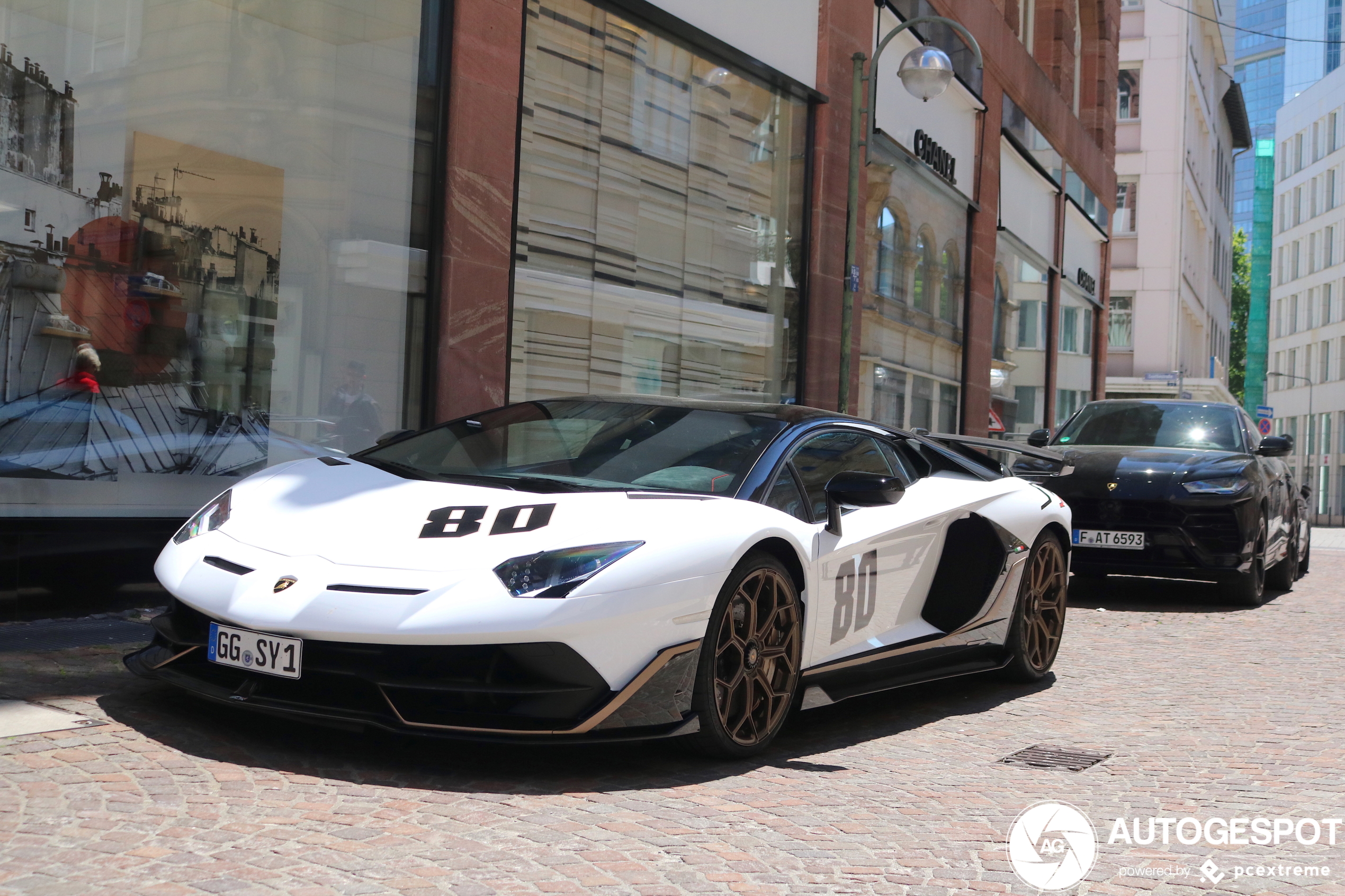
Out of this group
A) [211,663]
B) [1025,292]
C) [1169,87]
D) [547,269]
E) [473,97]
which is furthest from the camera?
[1169,87]

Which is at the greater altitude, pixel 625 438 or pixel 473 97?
pixel 473 97

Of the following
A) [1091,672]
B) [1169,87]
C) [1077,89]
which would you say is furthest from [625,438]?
[1169,87]

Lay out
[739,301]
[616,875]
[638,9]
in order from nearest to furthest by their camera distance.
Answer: [616,875] < [638,9] < [739,301]

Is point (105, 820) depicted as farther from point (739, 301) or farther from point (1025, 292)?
point (1025, 292)

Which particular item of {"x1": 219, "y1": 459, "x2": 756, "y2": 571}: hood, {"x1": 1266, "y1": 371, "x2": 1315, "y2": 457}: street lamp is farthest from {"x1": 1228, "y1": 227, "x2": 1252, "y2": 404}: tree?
{"x1": 219, "y1": 459, "x2": 756, "y2": 571}: hood

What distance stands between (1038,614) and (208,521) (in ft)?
13.0

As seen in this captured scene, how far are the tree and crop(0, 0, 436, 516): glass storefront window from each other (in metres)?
89.5

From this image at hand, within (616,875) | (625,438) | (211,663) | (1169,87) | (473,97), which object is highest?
(1169,87)

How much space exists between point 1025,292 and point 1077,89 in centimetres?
737

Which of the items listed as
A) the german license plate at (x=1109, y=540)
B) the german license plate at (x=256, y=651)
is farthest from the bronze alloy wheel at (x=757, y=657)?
the german license plate at (x=1109, y=540)

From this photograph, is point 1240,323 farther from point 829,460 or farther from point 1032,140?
point 829,460

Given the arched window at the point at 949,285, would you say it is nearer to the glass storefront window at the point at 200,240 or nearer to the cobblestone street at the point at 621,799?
the glass storefront window at the point at 200,240

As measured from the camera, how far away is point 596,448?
5.35 m

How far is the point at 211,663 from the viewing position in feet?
14.7
